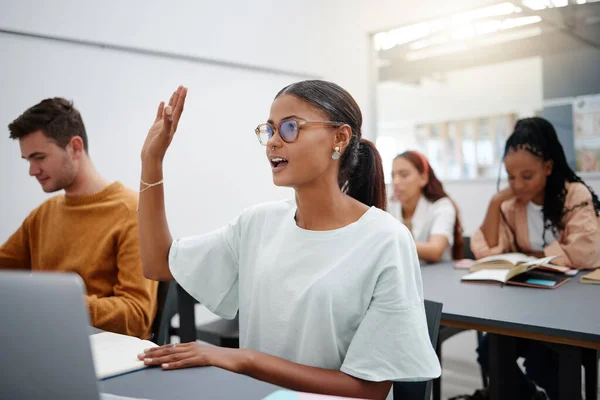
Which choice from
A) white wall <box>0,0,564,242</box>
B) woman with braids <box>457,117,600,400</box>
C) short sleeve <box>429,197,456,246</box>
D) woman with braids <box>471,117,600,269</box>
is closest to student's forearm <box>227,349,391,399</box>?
woman with braids <box>457,117,600,400</box>

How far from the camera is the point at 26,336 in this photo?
0.61 meters

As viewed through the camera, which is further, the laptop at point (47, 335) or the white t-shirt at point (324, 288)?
the white t-shirt at point (324, 288)

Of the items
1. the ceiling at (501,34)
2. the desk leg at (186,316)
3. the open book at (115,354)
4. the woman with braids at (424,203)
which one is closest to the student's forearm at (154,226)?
the open book at (115,354)

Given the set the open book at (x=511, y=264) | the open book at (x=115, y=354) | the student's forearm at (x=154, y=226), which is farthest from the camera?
the open book at (x=511, y=264)

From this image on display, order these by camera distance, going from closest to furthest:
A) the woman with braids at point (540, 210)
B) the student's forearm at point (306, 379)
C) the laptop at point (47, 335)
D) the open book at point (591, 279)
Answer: the laptop at point (47, 335) → the student's forearm at point (306, 379) → the open book at point (591, 279) → the woman with braids at point (540, 210)

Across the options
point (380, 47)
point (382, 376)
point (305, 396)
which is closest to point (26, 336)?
point (305, 396)

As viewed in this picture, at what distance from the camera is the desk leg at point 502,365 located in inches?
69.2

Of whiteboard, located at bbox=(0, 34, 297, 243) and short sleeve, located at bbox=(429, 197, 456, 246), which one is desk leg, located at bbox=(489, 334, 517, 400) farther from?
whiteboard, located at bbox=(0, 34, 297, 243)

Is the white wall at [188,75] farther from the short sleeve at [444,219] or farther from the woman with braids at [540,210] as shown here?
the woman with braids at [540,210]

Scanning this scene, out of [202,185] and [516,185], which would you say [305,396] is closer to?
[516,185]

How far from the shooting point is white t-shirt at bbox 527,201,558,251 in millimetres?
2619

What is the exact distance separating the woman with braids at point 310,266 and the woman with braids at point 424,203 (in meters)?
1.50

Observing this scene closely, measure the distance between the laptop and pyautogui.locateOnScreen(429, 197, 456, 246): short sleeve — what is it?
7.78 ft

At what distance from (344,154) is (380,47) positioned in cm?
344
